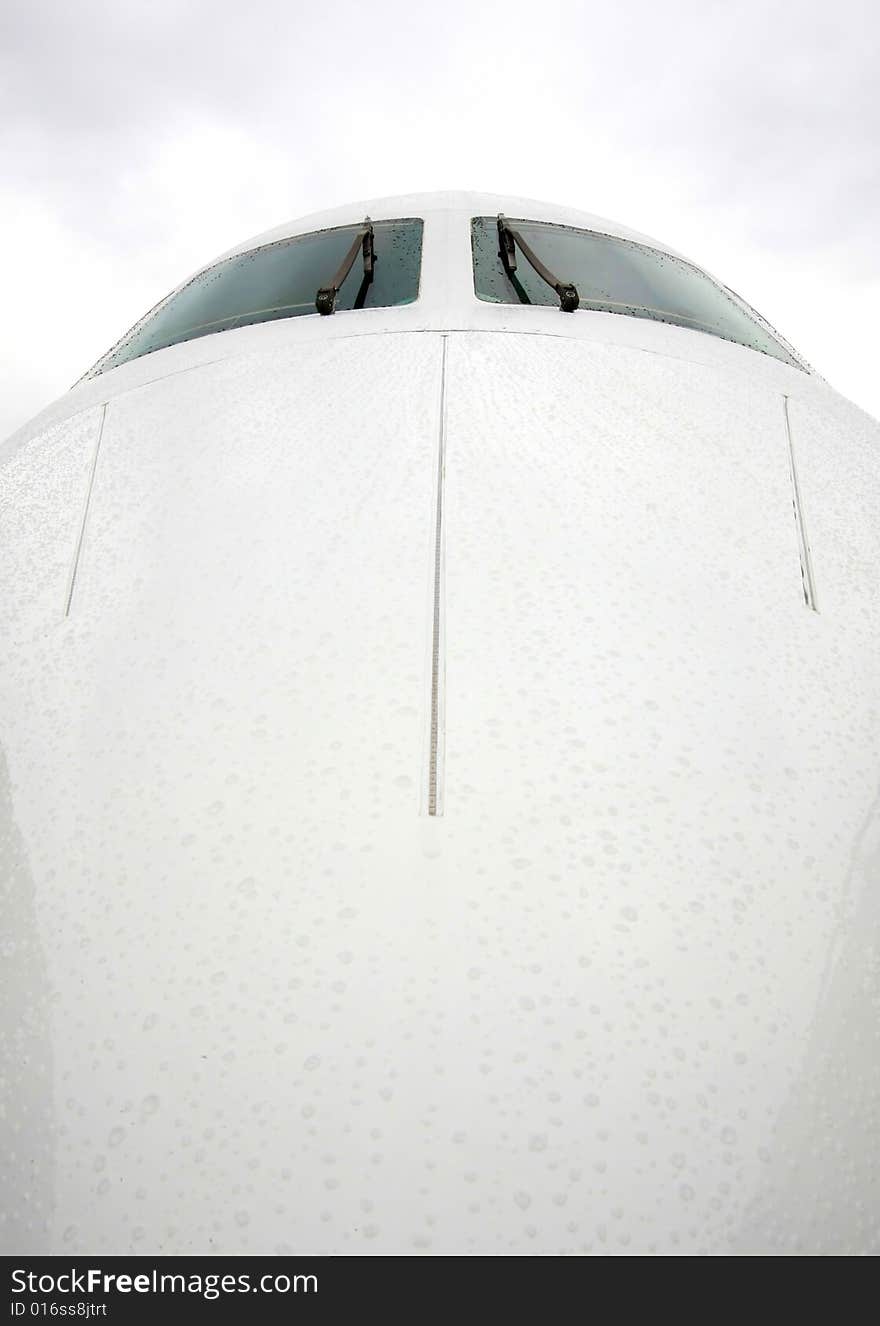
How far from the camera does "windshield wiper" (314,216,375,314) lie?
252cm

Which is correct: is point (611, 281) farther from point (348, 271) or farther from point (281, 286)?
point (281, 286)

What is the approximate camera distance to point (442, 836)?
1225 millimetres

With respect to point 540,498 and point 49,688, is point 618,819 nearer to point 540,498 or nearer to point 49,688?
point 540,498

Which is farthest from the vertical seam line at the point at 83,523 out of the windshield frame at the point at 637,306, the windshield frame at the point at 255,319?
the windshield frame at the point at 637,306

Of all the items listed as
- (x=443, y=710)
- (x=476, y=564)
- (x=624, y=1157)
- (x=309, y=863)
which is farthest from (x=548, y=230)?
(x=624, y=1157)

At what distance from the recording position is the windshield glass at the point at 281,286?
270 centimetres

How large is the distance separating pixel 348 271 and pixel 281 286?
10.7 inches

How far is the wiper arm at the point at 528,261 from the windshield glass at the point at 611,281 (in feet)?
0.07

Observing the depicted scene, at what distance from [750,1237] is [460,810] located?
57cm

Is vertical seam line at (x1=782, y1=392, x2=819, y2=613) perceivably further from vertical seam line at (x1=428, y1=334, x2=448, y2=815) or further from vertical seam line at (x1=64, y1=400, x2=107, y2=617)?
vertical seam line at (x1=64, y1=400, x2=107, y2=617)

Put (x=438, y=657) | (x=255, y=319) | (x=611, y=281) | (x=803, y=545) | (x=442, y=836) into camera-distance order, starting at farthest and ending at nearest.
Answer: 1. (x=611, y=281)
2. (x=255, y=319)
3. (x=803, y=545)
4. (x=438, y=657)
5. (x=442, y=836)

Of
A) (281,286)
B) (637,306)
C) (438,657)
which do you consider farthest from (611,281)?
(438,657)

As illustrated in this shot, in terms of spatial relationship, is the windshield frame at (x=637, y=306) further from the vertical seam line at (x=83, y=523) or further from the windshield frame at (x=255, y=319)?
the vertical seam line at (x=83, y=523)

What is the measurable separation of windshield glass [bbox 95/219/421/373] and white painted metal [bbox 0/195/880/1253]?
767 millimetres
